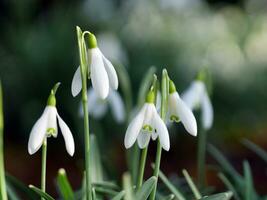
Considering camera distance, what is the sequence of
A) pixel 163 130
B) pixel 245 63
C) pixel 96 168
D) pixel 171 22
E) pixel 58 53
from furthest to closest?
pixel 171 22 → pixel 245 63 → pixel 58 53 → pixel 96 168 → pixel 163 130

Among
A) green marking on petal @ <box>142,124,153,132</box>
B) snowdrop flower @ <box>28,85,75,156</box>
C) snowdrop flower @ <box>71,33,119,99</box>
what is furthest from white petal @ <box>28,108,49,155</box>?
green marking on petal @ <box>142,124,153,132</box>

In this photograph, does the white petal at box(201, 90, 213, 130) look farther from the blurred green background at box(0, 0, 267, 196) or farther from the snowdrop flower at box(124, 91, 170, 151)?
the blurred green background at box(0, 0, 267, 196)

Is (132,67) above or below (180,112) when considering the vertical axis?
above

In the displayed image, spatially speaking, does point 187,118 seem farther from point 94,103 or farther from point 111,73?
point 94,103

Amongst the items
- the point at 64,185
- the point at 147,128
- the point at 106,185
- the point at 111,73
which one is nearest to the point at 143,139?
the point at 147,128

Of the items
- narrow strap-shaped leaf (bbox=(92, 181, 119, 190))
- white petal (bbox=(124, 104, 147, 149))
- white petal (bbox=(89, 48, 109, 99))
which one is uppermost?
white petal (bbox=(89, 48, 109, 99))

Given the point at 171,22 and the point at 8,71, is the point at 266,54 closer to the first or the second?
the point at 171,22

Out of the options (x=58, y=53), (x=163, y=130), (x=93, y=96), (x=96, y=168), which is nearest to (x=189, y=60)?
(x=58, y=53)
